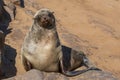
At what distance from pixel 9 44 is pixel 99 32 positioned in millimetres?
3990

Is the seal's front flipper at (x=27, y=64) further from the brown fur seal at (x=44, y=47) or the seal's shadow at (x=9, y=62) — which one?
the seal's shadow at (x=9, y=62)

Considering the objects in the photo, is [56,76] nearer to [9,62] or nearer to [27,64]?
[27,64]

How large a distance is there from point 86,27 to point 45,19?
18.4 feet

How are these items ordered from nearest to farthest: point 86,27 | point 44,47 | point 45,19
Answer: point 45,19 → point 44,47 → point 86,27

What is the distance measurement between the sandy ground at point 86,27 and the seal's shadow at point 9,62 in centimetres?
8

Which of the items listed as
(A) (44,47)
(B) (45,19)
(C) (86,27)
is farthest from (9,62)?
(C) (86,27)

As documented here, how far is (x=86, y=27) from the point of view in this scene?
11.9 meters

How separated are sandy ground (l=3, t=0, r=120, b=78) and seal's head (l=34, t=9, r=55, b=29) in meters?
1.23

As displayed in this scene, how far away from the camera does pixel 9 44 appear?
8.36 metres

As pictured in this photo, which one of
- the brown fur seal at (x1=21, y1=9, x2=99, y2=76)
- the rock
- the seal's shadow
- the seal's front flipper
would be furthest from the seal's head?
the seal's shadow

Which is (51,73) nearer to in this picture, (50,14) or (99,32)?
(50,14)

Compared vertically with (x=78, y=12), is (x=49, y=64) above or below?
above

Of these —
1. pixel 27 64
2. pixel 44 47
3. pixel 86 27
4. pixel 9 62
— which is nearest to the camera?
pixel 44 47

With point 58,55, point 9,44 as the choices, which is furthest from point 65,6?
point 58,55
